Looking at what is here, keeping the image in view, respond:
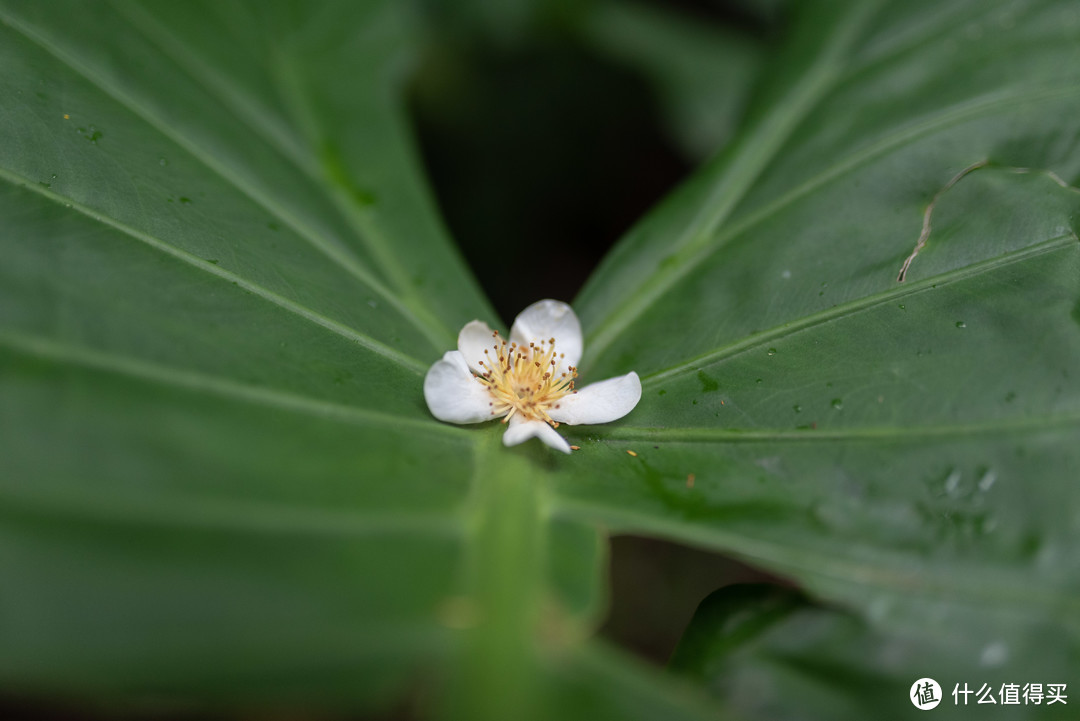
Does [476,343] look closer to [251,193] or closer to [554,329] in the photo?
[554,329]

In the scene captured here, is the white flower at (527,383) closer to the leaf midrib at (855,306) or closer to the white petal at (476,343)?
the white petal at (476,343)

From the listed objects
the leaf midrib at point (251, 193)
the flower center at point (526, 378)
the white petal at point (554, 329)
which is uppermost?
the leaf midrib at point (251, 193)


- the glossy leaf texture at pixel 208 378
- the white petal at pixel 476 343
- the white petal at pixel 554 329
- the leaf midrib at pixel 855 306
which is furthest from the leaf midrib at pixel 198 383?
the leaf midrib at pixel 855 306

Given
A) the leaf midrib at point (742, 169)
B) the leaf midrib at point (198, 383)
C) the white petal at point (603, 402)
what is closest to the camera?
the leaf midrib at point (198, 383)

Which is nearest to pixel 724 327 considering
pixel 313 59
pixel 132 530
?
pixel 132 530

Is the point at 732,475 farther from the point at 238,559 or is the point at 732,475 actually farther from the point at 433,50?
the point at 433,50

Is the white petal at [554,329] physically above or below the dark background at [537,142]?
below

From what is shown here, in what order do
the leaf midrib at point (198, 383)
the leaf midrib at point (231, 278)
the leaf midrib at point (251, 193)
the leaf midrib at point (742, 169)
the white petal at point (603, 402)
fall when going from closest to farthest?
1. the leaf midrib at point (198, 383)
2. the leaf midrib at point (231, 278)
3. the white petal at point (603, 402)
4. the leaf midrib at point (251, 193)
5. the leaf midrib at point (742, 169)
